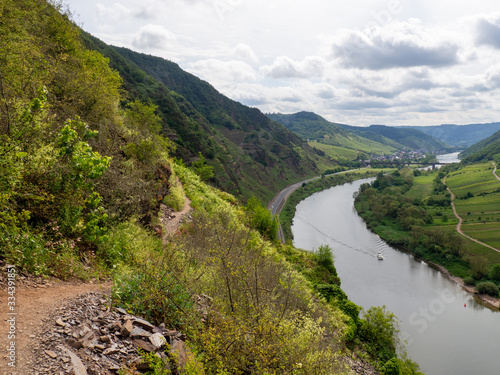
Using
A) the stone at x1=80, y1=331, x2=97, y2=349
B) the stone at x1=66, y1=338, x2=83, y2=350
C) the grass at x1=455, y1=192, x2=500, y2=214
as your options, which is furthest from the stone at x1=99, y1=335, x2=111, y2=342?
the grass at x1=455, y1=192, x2=500, y2=214

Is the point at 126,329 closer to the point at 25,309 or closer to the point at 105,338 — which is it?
the point at 105,338

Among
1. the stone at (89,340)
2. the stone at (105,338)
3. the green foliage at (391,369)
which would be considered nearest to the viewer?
the stone at (89,340)

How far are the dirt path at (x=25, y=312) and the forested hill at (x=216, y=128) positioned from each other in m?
52.2

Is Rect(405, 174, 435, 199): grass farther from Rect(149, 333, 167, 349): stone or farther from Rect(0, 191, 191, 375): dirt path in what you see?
Rect(0, 191, 191, 375): dirt path

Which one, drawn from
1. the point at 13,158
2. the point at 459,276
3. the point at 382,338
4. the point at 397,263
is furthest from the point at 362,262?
the point at 13,158

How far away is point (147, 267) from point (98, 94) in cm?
1047

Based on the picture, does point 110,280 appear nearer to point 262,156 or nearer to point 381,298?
point 381,298

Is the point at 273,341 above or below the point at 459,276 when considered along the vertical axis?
above

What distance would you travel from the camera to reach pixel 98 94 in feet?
45.8

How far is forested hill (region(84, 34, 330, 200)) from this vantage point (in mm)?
74412

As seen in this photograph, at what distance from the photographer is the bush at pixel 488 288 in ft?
172

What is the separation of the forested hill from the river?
107 ft

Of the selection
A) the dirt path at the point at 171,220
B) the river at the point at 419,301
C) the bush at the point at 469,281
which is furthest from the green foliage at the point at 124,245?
the bush at the point at 469,281

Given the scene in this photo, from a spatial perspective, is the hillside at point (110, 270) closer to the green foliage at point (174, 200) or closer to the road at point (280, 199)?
the green foliage at point (174, 200)
